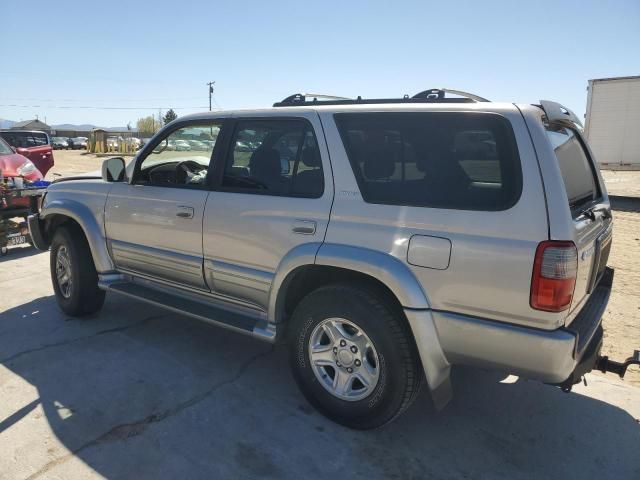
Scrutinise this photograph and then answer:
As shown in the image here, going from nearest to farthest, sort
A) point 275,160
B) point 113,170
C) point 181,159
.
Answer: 1. point 275,160
2. point 113,170
3. point 181,159

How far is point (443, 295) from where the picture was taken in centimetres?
259

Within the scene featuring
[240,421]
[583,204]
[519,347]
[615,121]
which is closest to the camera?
[519,347]

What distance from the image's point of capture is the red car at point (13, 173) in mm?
7359

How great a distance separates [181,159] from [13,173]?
5054mm

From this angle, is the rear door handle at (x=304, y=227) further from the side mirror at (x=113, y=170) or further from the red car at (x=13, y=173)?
the red car at (x=13, y=173)

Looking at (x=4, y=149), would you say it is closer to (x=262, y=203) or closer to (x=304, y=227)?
(x=262, y=203)

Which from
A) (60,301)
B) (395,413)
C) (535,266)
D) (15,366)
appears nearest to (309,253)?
(395,413)

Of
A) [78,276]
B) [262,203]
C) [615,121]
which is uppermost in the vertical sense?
[615,121]

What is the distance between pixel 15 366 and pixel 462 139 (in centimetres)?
358

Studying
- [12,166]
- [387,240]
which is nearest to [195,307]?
[387,240]

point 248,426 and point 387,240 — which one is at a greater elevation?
point 387,240

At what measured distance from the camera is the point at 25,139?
13023 mm

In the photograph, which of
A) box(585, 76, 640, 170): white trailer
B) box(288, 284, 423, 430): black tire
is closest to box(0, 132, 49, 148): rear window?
box(288, 284, 423, 430): black tire

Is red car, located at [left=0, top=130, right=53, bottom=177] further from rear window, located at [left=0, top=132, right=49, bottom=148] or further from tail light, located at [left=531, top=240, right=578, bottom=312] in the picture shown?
tail light, located at [left=531, top=240, right=578, bottom=312]
